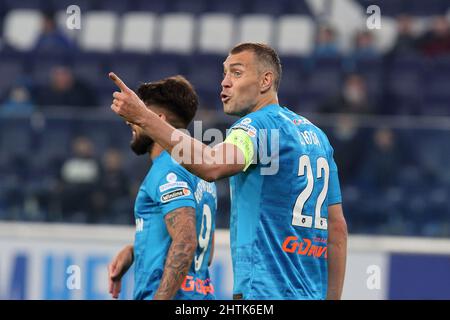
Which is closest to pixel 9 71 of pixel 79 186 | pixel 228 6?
pixel 228 6

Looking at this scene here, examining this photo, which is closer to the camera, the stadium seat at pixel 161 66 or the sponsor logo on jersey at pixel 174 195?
the sponsor logo on jersey at pixel 174 195

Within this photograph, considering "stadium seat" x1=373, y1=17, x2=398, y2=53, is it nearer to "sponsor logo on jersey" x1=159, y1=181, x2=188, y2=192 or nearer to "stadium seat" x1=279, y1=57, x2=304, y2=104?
"stadium seat" x1=279, y1=57, x2=304, y2=104

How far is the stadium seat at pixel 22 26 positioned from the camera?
14656 millimetres

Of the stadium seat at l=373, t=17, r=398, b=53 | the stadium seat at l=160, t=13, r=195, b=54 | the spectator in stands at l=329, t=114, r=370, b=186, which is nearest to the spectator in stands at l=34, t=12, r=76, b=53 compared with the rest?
the stadium seat at l=160, t=13, r=195, b=54

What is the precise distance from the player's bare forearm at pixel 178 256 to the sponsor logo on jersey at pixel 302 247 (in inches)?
25.8

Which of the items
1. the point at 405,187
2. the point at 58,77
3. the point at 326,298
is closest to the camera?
the point at 326,298

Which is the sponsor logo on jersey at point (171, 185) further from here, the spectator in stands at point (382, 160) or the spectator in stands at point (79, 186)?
the spectator in stands at point (382, 160)

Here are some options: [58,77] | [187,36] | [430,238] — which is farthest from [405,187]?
[187,36]

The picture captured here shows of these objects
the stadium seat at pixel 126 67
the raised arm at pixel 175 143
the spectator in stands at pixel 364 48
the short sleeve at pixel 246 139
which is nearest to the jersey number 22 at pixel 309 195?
the short sleeve at pixel 246 139

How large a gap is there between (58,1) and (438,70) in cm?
599

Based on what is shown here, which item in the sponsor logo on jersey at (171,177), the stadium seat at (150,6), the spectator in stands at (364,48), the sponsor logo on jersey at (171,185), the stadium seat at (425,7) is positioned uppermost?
the stadium seat at (150,6)

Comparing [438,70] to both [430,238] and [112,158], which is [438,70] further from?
[112,158]

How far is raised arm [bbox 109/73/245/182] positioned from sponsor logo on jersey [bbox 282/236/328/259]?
1.79ft
